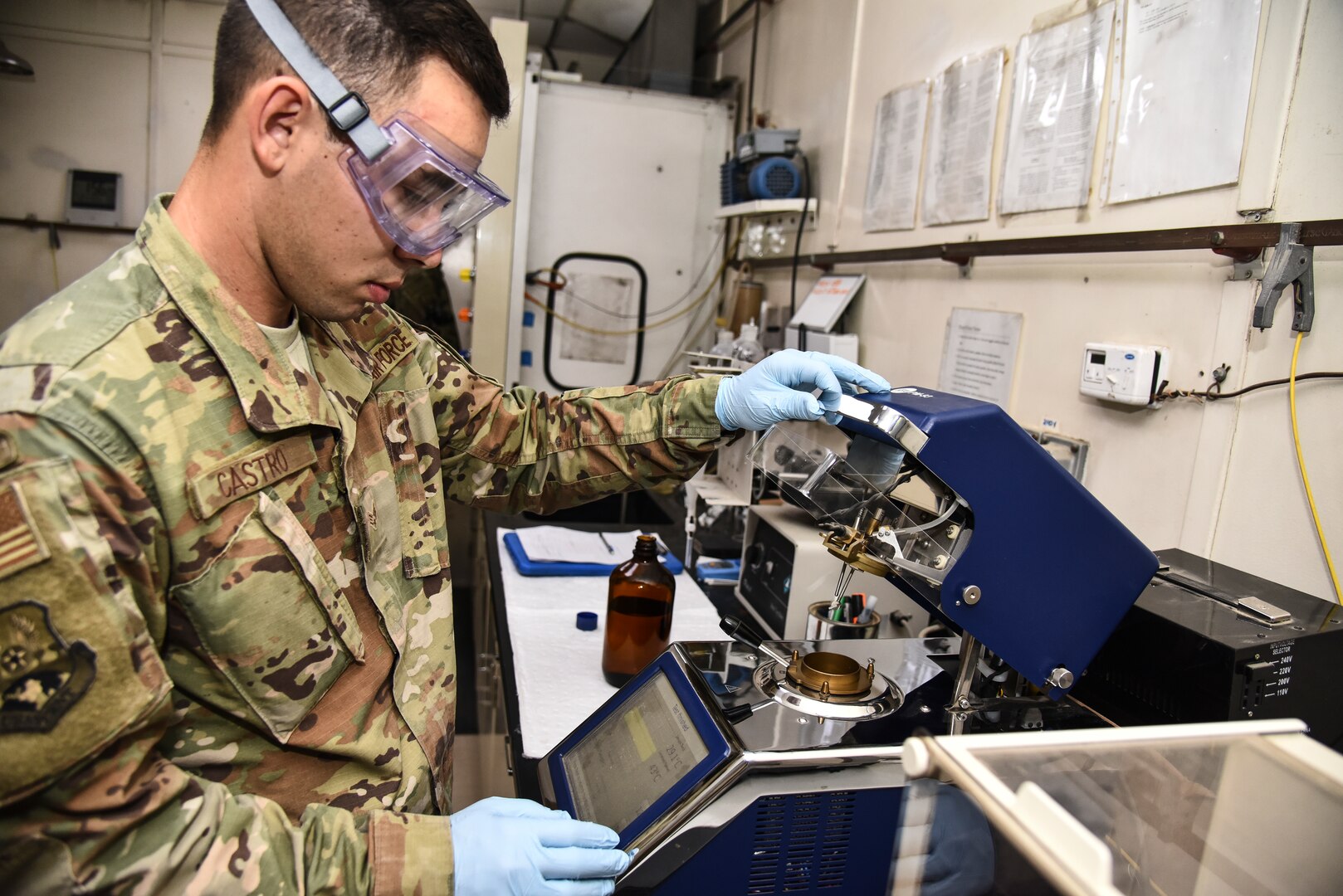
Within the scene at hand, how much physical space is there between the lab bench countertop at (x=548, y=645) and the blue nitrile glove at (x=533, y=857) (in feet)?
0.98

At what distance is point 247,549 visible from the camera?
871 millimetres

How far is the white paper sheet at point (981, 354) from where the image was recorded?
6.31 feet

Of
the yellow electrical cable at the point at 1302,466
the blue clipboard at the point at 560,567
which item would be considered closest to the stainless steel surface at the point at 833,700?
the yellow electrical cable at the point at 1302,466

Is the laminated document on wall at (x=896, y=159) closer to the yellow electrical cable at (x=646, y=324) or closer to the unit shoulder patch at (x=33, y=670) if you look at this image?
the yellow electrical cable at (x=646, y=324)

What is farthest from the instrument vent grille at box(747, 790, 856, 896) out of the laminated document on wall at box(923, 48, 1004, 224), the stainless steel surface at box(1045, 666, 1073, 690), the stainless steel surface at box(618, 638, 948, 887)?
the laminated document on wall at box(923, 48, 1004, 224)

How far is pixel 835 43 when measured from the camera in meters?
2.88

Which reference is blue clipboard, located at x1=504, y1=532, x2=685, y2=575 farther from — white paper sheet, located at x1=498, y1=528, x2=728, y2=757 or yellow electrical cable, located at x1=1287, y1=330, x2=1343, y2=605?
yellow electrical cable, located at x1=1287, y1=330, x2=1343, y2=605

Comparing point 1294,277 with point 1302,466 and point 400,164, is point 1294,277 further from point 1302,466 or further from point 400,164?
point 400,164

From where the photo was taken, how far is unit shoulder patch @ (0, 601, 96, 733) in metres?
0.66

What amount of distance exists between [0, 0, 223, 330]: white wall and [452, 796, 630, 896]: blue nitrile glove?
4.81 metres

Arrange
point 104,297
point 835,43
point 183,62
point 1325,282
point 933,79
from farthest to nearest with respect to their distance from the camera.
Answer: point 183,62, point 835,43, point 933,79, point 1325,282, point 104,297

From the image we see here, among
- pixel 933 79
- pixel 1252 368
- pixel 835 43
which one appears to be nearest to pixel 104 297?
pixel 1252 368

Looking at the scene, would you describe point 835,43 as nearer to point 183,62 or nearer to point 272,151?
point 272,151

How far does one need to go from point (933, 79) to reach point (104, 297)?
6.87ft
